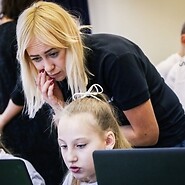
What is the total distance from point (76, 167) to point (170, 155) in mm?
514

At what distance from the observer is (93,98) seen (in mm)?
1422

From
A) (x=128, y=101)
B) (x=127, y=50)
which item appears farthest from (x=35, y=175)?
(x=127, y=50)

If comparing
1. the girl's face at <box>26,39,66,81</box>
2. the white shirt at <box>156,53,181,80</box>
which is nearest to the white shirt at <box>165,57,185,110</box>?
the white shirt at <box>156,53,181,80</box>

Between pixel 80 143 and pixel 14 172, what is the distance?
14.1 inches

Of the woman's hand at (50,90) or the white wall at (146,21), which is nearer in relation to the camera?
the woman's hand at (50,90)

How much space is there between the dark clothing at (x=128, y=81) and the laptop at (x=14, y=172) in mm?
527

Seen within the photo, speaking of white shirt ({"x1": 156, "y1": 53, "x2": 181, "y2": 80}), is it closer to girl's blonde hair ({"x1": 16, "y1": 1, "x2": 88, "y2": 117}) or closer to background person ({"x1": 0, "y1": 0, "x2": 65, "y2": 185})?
background person ({"x1": 0, "y1": 0, "x2": 65, "y2": 185})

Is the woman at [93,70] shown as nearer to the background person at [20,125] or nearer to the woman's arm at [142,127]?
the woman's arm at [142,127]

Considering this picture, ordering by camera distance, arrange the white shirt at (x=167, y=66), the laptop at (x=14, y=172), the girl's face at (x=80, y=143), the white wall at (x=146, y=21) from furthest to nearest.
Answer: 1. the white wall at (x=146, y=21)
2. the white shirt at (x=167, y=66)
3. the girl's face at (x=80, y=143)
4. the laptop at (x=14, y=172)

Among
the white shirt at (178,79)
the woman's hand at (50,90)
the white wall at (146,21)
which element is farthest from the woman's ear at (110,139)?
the white wall at (146,21)

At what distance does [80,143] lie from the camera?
1.28 m

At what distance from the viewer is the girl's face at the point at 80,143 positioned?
1243mm

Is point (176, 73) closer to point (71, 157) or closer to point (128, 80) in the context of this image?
→ point (128, 80)

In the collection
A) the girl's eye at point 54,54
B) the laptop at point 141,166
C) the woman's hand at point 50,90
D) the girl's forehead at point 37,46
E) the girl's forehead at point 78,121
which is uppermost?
the girl's forehead at point 37,46
